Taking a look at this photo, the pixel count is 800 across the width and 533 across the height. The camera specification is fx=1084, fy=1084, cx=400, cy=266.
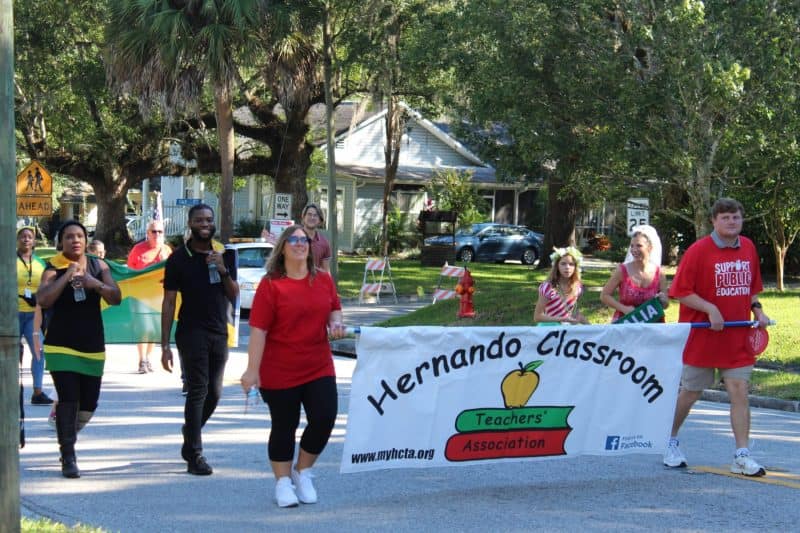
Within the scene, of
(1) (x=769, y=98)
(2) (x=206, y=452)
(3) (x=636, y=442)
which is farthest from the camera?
(1) (x=769, y=98)

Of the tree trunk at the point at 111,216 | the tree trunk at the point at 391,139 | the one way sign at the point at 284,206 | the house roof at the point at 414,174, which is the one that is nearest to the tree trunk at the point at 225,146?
the one way sign at the point at 284,206

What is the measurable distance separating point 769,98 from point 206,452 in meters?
12.7

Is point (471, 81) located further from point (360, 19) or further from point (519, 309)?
point (519, 309)

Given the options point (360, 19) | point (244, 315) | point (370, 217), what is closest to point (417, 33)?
point (360, 19)

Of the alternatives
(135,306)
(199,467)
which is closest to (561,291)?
(199,467)

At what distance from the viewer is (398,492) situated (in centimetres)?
729

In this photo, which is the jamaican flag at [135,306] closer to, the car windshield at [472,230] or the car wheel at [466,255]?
the car wheel at [466,255]

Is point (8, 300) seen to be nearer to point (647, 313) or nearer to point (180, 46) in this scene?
point (647, 313)

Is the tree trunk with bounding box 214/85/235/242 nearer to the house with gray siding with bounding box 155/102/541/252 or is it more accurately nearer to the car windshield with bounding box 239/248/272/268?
the car windshield with bounding box 239/248/272/268

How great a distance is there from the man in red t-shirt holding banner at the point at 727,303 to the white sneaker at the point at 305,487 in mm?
2886

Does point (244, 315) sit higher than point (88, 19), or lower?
lower

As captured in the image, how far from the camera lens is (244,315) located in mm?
23094

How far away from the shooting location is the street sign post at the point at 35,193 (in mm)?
21297

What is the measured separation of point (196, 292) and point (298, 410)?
142cm
